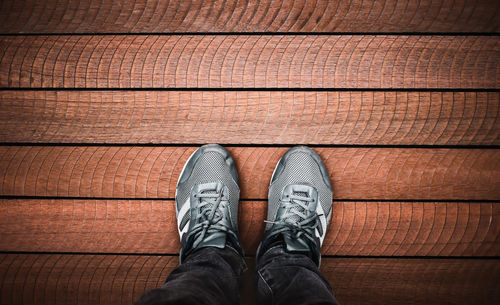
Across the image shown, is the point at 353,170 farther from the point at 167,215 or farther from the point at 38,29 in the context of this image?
the point at 38,29

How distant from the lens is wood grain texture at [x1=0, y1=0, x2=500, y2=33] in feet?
3.00

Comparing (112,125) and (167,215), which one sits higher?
(112,125)

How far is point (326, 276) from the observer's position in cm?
93

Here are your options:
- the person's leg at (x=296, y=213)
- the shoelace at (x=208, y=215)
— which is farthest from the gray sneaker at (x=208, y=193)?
the person's leg at (x=296, y=213)

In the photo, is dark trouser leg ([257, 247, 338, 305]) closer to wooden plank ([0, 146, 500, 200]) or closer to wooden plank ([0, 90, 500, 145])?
wooden plank ([0, 146, 500, 200])

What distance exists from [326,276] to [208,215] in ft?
1.24

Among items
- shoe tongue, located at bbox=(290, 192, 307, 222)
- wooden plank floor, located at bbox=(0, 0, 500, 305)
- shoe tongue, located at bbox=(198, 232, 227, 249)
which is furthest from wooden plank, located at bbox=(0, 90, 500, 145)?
shoe tongue, located at bbox=(198, 232, 227, 249)

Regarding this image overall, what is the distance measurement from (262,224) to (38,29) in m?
0.85

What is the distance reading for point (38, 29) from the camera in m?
0.94

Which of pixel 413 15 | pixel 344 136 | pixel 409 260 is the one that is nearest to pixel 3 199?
pixel 344 136

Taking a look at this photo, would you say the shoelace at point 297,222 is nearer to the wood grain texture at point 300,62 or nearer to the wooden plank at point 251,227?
the wooden plank at point 251,227

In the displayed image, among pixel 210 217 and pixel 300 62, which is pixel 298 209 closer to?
pixel 210 217

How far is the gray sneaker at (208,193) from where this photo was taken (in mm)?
903

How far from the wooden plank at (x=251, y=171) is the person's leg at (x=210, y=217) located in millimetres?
37
